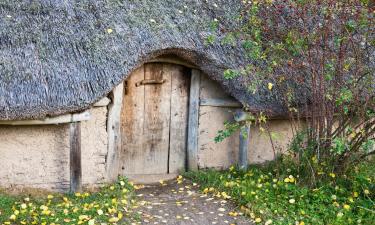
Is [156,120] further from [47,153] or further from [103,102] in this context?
[47,153]

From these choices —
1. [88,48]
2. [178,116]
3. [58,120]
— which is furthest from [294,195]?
[88,48]

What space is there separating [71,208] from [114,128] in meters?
1.35

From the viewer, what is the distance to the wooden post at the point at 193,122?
7.63 metres

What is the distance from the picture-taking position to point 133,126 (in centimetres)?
757

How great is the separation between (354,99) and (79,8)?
3.58m

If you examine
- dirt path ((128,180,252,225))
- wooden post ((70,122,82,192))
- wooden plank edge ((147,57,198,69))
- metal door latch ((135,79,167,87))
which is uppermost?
wooden plank edge ((147,57,198,69))

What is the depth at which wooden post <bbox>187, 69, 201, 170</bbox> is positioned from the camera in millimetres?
7629

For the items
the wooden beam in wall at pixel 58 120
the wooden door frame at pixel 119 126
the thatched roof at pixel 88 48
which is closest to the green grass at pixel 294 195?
the wooden door frame at pixel 119 126

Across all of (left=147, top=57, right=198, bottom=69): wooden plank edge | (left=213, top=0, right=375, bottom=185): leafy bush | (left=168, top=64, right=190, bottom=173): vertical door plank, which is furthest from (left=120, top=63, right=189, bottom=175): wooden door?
(left=213, top=0, right=375, bottom=185): leafy bush

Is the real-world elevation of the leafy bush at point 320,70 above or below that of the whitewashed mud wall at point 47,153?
above

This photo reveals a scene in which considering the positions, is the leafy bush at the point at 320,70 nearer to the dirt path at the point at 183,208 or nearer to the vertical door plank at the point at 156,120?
the dirt path at the point at 183,208

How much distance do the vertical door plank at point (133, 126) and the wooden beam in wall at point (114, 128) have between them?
302mm

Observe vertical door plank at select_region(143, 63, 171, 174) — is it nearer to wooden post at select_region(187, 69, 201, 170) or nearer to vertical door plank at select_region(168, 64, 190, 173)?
vertical door plank at select_region(168, 64, 190, 173)

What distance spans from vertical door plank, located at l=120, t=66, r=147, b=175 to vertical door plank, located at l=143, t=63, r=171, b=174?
0.07 meters
